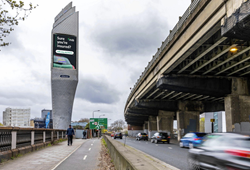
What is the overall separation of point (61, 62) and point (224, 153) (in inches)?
2616

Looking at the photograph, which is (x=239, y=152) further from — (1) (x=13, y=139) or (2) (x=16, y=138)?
(2) (x=16, y=138)

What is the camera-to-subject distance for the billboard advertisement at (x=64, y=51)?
69000 mm

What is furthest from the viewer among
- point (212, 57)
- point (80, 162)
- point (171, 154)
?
point (212, 57)

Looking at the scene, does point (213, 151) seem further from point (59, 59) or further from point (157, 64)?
point (59, 59)

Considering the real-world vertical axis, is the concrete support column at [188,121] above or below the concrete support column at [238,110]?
below

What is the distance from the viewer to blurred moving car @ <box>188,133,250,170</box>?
5.89 metres

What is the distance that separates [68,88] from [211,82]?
49872 mm

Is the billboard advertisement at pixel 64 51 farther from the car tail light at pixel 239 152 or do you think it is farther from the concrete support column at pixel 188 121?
the car tail light at pixel 239 152

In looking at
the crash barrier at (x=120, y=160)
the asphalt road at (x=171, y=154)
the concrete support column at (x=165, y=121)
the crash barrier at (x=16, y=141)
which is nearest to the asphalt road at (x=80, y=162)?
the crash barrier at (x=120, y=160)

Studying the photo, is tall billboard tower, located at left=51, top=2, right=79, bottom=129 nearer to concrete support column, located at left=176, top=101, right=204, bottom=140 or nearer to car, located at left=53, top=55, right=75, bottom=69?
car, located at left=53, top=55, right=75, bottom=69

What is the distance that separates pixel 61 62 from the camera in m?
69.3

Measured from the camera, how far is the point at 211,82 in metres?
24.9

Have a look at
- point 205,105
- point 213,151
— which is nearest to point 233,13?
point 213,151

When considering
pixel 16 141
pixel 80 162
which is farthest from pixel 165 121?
pixel 80 162
